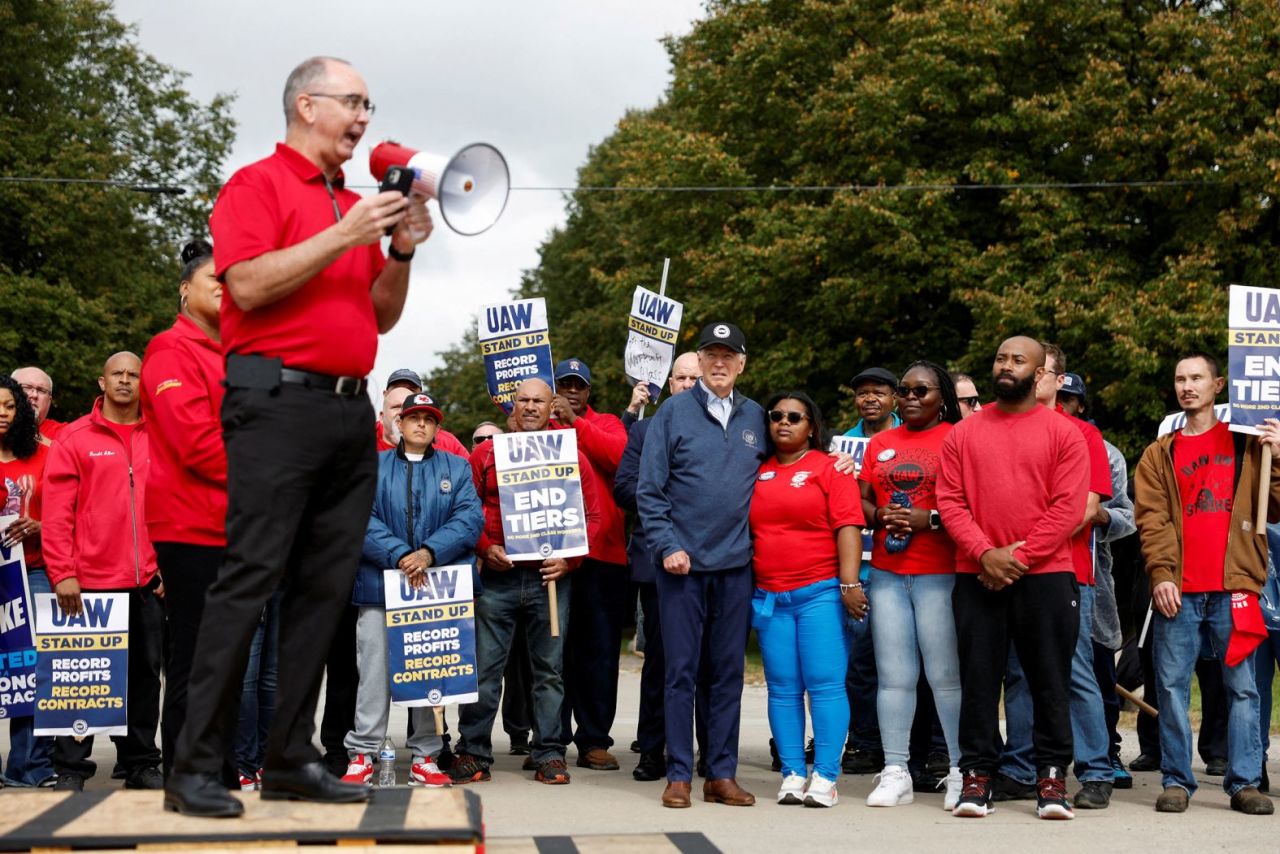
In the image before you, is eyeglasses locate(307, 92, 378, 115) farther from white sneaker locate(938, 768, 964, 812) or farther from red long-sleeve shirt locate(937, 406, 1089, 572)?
white sneaker locate(938, 768, 964, 812)

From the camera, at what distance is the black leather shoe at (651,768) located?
9.46 meters

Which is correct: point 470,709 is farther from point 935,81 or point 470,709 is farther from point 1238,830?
point 935,81

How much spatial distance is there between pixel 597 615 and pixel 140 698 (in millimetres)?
2882

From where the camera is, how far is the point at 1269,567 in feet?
27.6

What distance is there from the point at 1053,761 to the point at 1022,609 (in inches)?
30.8

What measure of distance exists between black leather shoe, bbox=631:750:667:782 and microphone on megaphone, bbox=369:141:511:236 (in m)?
5.31

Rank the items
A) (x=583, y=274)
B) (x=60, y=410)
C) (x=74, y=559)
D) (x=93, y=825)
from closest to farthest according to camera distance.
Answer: (x=93, y=825) < (x=74, y=559) < (x=60, y=410) < (x=583, y=274)

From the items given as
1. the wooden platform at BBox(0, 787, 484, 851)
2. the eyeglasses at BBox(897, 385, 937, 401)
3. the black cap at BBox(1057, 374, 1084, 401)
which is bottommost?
the wooden platform at BBox(0, 787, 484, 851)

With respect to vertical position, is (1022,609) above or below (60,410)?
below

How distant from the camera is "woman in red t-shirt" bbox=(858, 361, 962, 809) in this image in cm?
852

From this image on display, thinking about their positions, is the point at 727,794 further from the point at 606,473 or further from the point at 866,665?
the point at 606,473

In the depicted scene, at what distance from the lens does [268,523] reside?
16.0 ft

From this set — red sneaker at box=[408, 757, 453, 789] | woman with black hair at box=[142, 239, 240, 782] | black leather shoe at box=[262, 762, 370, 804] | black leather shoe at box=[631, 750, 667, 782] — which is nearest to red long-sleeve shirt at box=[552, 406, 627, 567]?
black leather shoe at box=[631, 750, 667, 782]

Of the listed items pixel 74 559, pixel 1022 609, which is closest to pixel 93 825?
pixel 74 559
